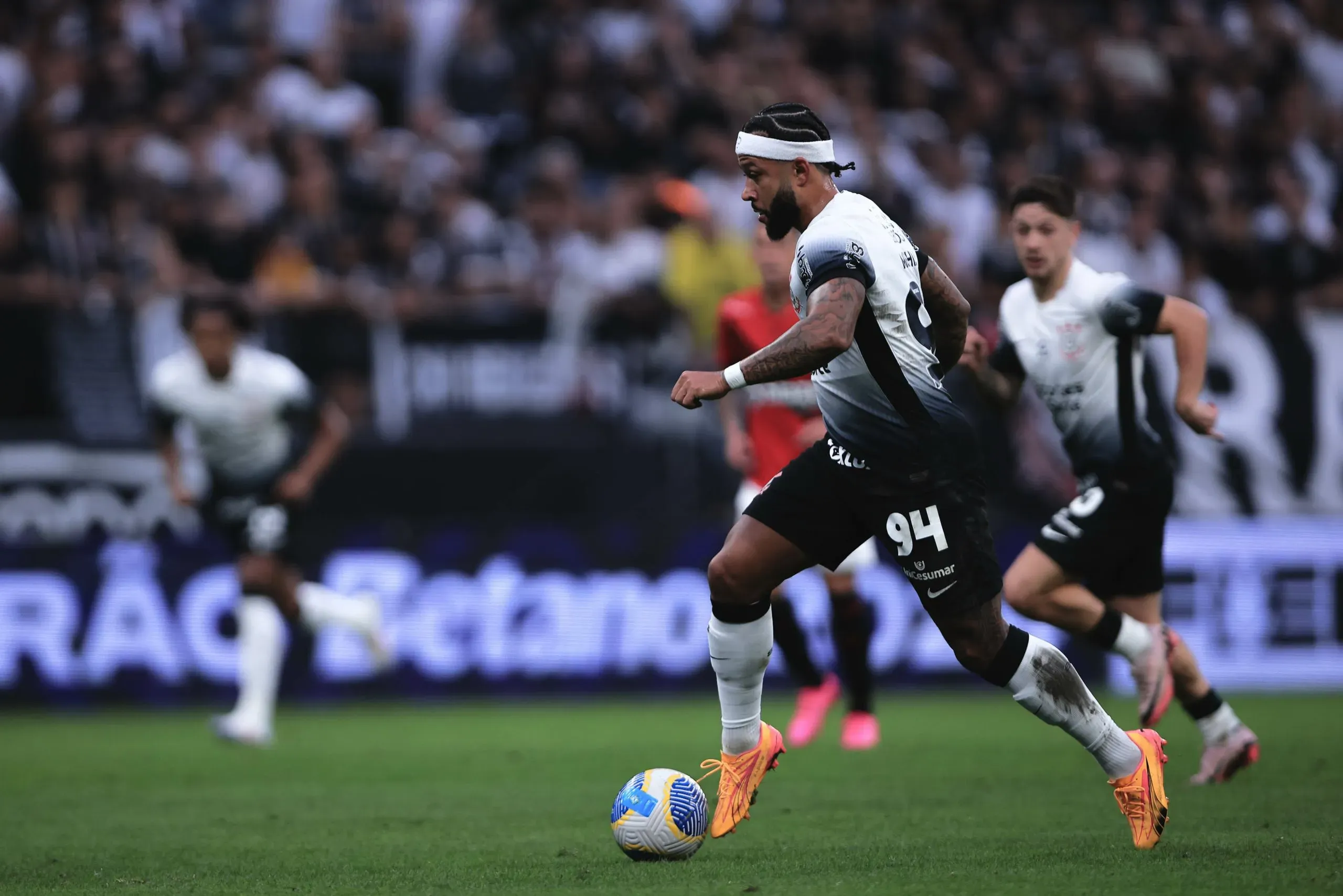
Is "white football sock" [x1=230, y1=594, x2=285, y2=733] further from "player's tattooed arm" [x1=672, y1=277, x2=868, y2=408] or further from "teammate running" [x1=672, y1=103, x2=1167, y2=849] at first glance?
"player's tattooed arm" [x1=672, y1=277, x2=868, y2=408]

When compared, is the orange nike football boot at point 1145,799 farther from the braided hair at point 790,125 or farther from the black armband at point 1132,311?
the black armband at point 1132,311

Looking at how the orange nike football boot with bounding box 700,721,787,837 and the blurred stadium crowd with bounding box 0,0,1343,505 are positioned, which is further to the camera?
the blurred stadium crowd with bounding box 0,0,1343,505

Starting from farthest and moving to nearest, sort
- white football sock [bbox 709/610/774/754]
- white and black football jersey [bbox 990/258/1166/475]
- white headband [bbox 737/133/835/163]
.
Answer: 1. white and black football jersey [bbox 990/258/1166/475]
2. white football sock [bbox 709/610/774/754]
3. white headband [bbox 737/133/835/163]

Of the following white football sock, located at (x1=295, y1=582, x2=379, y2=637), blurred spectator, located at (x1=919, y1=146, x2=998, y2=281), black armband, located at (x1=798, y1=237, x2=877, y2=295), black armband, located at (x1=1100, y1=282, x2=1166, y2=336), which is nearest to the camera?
black armband, located at (x1=798, y1=237, x2=877, y2=295)

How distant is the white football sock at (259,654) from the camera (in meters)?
11.8

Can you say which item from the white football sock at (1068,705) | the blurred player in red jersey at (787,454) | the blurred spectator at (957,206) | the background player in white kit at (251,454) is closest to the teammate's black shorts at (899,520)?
the white football sock at (1068,705)

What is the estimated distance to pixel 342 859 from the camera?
6.68 metres

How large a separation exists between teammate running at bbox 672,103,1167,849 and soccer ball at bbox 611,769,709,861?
0.24 metres

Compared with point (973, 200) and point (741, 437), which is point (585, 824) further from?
point (973, 200)

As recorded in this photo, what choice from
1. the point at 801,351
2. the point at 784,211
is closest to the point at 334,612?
the point at 784,211

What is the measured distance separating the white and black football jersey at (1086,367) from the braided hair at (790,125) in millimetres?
2424

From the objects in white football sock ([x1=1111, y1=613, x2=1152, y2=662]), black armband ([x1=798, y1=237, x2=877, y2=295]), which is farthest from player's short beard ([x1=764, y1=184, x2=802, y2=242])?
white football sock ([x1=1111, y1=613, x2=1152, y2=662])

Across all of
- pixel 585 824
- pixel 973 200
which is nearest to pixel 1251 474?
pixel 973 200

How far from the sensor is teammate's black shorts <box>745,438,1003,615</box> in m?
6.39
